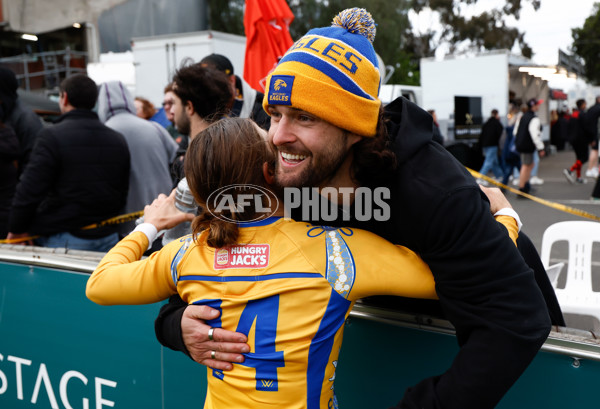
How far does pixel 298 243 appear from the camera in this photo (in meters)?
1.47

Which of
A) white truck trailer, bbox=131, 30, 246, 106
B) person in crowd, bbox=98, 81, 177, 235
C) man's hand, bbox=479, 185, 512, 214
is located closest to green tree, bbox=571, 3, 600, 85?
white truck trailer, bbox=131, 30, 246, 106

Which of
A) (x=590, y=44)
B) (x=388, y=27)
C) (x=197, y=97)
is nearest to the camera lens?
(x=197, y=97)

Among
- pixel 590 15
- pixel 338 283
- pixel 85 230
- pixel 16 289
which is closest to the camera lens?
pixel 338 283

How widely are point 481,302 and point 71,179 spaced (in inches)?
118

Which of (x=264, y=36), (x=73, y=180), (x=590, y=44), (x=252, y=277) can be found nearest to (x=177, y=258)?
(x=252, y=277)

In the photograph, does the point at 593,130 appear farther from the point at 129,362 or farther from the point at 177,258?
the point at 177,258

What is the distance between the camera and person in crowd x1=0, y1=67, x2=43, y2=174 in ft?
14.8

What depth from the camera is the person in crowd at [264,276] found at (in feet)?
4.71

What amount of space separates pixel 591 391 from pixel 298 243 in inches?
36.8

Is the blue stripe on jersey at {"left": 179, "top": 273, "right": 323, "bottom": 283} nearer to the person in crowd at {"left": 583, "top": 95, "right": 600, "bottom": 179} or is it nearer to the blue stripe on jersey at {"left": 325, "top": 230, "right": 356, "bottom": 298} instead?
the blue stripe on jersey at {"left": 325, "top": 230, "right": 356, "bottom": 298}

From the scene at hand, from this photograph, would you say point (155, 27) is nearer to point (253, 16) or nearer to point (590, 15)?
point (253, 16)

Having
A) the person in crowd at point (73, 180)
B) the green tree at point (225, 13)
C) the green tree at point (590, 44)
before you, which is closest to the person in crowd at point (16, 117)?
the person in crowd at point (73, 180)

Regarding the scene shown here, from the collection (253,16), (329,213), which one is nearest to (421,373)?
(329,213)

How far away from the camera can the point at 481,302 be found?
1.30 m
